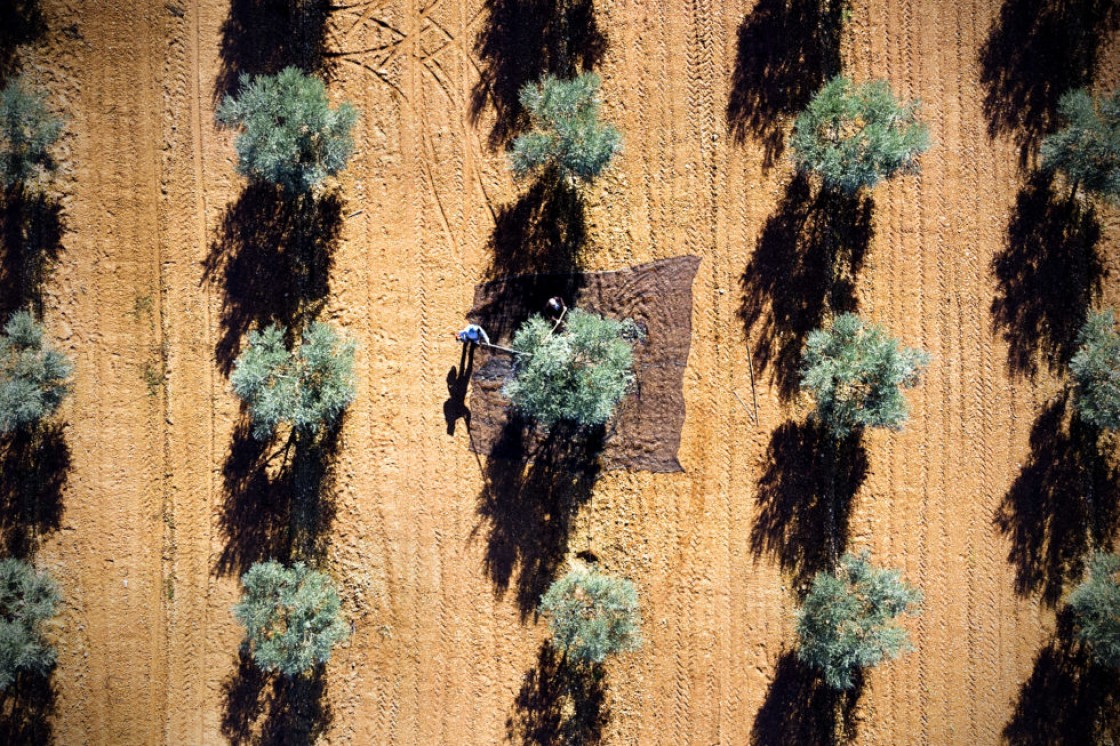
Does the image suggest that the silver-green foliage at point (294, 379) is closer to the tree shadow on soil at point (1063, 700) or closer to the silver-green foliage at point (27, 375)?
the silver-green foliage at point (27, 375)

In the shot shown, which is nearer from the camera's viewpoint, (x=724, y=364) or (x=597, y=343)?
(x=597, y=343)

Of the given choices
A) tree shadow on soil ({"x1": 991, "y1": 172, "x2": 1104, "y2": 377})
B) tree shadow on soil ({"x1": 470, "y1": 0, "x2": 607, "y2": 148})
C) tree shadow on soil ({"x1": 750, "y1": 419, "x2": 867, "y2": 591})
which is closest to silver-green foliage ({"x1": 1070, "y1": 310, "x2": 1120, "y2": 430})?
tree shadow on soil ({"x1": 991, "y1": 172, "x2": 1104, "y2": 377})

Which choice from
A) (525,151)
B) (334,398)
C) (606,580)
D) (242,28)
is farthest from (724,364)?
(242,28)

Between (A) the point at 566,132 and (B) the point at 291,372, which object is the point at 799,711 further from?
(A) the point at 566,132

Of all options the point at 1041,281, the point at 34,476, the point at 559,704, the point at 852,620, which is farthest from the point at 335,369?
the point at 1041,281

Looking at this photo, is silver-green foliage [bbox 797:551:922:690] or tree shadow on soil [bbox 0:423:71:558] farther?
tree shadow on soil [bbox 0:423:71:558]

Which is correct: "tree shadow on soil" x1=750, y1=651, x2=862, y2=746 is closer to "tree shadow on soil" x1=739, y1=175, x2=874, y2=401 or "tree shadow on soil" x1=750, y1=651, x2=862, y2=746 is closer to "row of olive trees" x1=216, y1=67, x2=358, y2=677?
"tree shadow on soil" x1=739, y1=175, x2=874, y2=401

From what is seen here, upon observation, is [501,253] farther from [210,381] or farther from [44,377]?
[44,377]
